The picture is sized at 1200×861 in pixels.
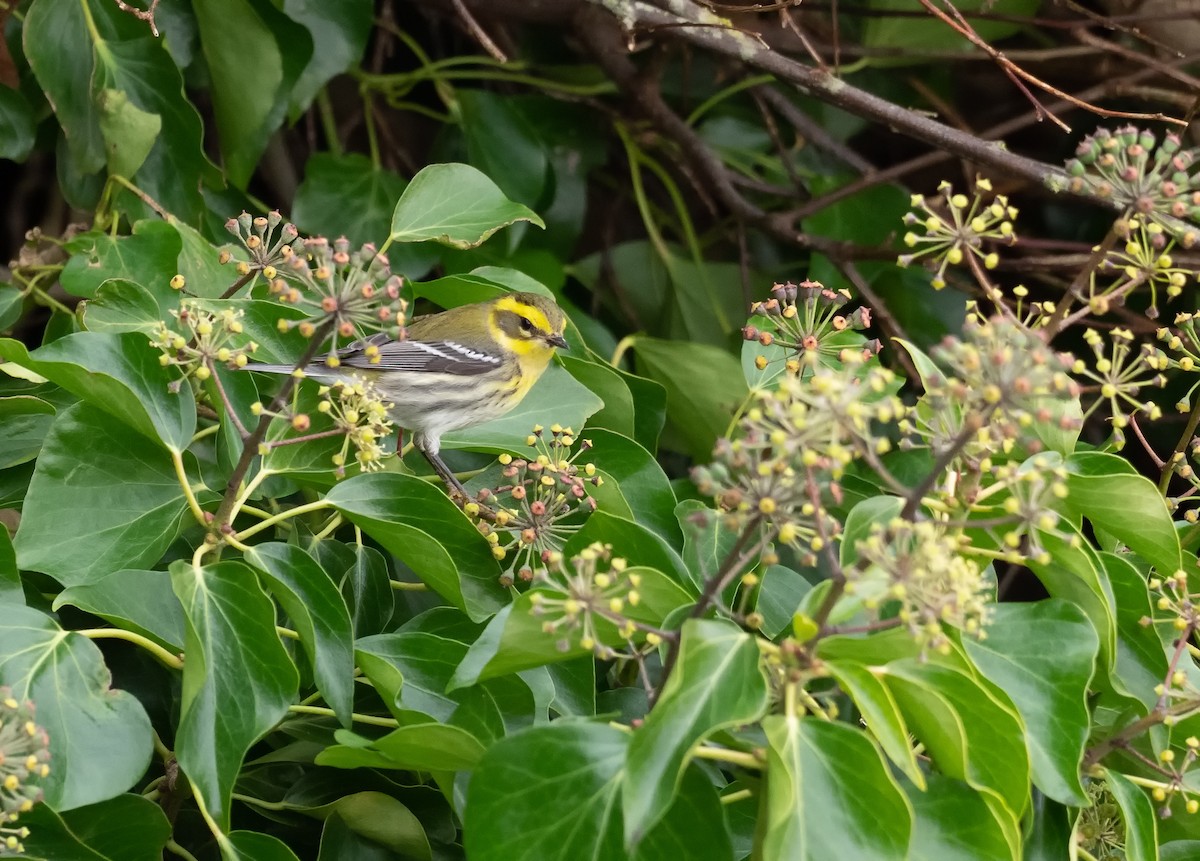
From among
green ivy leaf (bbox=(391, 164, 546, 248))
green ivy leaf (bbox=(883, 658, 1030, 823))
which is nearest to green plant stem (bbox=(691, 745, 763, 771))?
green ivy leaf (bbox=(883, 658, 1030, 823))

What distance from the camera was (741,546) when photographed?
917mm

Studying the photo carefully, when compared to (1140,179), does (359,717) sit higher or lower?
lower

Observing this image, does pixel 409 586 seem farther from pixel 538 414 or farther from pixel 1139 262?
pixel 1139 262

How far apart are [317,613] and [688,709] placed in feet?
1.35

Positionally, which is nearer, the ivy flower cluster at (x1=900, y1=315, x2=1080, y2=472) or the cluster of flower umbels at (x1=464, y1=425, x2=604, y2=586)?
the ivy flower cluster at (x1=900, y1=315, x2=1080, y2=472)

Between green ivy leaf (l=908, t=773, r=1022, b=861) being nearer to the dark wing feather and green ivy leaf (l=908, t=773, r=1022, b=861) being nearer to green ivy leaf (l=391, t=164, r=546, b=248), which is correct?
green ivy leaf (l=391, t=164, r=546, b=248)

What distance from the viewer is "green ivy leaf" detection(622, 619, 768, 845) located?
88 centimetres

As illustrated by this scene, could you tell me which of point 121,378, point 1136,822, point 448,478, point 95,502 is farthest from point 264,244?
point 1136,822

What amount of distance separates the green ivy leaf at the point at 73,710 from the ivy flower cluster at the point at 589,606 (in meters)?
0.38

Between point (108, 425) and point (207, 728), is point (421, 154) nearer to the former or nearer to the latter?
point (108, 425)

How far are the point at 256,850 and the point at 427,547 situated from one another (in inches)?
12.2

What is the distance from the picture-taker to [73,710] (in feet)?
3.54

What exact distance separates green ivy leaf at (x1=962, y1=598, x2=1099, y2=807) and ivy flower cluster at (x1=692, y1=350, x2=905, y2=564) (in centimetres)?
27

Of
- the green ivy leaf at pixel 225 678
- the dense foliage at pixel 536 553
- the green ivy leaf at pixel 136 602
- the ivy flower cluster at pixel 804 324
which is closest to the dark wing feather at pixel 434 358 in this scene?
the dense foliage at pixel 536 553
